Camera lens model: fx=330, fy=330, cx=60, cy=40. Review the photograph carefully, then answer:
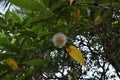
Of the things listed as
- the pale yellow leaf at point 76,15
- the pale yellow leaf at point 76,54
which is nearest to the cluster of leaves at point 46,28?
the pale yellow leaf at point 76,15

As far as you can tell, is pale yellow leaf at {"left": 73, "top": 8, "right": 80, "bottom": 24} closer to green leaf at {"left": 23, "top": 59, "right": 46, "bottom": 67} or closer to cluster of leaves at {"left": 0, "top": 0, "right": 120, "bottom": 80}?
cluster of leaves at {"left": 0, "top": 0, "right": 120, "bottom": 80}

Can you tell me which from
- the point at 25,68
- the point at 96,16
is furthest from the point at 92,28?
the point at 25,68

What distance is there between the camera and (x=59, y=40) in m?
1.62

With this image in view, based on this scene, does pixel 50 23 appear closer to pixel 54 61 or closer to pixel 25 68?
pixel 54 61

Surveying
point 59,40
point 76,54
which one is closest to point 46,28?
point 59,40

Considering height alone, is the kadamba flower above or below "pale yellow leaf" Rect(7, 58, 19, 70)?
above

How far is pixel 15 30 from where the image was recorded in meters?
1.97

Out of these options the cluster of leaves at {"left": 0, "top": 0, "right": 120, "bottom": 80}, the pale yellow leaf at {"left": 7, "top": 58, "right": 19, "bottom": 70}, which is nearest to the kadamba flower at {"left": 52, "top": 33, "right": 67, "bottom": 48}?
the cluster of leaves at {"left": 0, "top": 0, "right": 120, "bottom": 80}

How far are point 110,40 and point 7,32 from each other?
0.70 metres

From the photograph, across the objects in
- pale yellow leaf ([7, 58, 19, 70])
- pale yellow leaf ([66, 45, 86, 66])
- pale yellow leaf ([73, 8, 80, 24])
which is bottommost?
pale yellow leaf ([7, 58, 19, 70])

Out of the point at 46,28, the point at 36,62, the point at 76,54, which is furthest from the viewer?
the point at 46,28

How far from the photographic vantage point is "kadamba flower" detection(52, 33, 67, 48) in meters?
1.63

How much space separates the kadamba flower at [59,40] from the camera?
5.34 feet

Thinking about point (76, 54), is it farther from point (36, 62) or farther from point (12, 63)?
point (12, 63)
